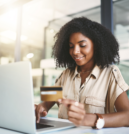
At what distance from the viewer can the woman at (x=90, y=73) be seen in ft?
4.01

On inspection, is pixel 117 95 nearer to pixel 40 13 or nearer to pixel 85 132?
pixel 85 132

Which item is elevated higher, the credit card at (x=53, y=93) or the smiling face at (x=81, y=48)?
the smiling face at (x=81, y=48)

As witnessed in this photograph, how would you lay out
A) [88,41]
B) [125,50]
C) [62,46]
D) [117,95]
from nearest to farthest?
[117,95]
[88,41]
[62,46]
[125,50]

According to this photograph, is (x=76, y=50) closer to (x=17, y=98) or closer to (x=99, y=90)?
(x=99, y=90)

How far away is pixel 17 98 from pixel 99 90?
732mm

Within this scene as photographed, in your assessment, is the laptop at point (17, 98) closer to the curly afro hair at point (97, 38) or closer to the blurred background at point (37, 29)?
the curly afro hair at point (97, 38)

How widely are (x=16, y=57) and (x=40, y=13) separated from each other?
1.07 m

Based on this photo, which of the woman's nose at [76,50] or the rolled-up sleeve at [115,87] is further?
the woman's nose at [76,50]

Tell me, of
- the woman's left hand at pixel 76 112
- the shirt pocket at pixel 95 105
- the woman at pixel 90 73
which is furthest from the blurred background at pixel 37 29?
the woman's left hand at pixel 76 112

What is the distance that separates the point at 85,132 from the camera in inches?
33.0

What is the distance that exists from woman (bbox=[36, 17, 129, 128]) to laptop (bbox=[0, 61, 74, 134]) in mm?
318

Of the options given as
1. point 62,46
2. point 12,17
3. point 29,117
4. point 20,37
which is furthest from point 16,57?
point 29,117

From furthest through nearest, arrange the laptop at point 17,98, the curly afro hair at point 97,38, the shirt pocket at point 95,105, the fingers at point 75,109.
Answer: the curly afro hair at point 97,38
the shirt pocket at point 95,105
the fingers at point 75,109
the laptop at point 17,98

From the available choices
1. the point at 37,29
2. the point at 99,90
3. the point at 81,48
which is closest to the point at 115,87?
the point at 99,90
